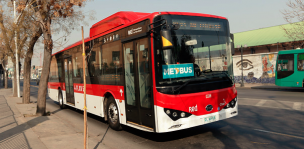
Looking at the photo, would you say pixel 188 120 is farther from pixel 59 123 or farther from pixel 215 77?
pixel 59 123

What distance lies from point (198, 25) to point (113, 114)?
391cm

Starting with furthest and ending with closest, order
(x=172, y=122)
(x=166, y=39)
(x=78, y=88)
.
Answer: (x=78, y=88), (x=172, y=122), (x=166, y=39)

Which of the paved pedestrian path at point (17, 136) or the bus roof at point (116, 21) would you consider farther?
the bus roof at point (116, 21)

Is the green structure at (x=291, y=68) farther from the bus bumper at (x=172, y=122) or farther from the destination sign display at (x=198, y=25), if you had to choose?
the bus bumper at (x=172, y=122)

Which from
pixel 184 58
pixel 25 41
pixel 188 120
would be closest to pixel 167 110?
pixel 188 120

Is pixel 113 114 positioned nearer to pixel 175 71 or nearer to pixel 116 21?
pixel 116 21

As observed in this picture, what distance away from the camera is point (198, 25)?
6.61 m

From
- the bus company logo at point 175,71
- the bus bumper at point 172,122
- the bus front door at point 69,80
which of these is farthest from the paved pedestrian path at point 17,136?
the bus company logo at point 175,71

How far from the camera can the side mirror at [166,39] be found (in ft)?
18.3

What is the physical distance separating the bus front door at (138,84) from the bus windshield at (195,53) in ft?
1.41

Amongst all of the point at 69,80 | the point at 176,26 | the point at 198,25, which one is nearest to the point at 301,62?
the point at 198,25

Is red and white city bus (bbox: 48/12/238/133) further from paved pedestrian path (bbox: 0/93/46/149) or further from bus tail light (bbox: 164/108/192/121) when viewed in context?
paved pedestrian path (bbox: 0/93/46/149)

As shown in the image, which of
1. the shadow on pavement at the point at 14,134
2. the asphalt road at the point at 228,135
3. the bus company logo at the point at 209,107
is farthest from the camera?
the shadow on pavement at the point at 14,134

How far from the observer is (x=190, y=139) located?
684cm
